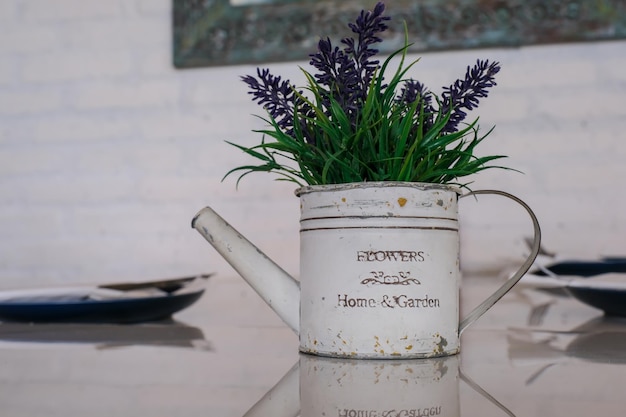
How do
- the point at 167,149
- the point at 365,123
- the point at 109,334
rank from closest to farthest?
the point at 365,123
the point at 109,334
the point at 167,149

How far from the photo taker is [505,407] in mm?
349

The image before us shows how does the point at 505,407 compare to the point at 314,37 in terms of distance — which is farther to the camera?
the point at 314,37

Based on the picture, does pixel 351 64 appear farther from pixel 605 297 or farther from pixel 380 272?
pixel 605 297

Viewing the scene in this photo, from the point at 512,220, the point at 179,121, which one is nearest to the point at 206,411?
Result: the point at 512,220

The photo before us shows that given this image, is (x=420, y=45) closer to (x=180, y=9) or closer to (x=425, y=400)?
(x=180, y=9)

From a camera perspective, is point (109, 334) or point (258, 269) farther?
point (109, 334)

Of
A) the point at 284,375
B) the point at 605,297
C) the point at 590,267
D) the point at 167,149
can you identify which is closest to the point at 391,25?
the point at 167,149

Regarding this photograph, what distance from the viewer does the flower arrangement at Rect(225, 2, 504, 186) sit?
20.1 inches

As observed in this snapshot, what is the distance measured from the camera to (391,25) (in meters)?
1.75

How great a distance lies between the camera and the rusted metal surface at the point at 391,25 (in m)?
1.69

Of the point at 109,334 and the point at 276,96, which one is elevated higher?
the point at 276,96

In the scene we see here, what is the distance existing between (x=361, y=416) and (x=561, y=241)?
4.82 ft

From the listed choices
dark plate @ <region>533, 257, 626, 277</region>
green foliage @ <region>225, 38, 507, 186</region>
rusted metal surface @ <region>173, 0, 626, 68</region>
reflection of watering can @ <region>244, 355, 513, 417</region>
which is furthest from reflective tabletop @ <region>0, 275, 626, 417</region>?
rusted metal surface @ <region>173, 0, 626, 68</region>

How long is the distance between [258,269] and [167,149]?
1.34 metres
